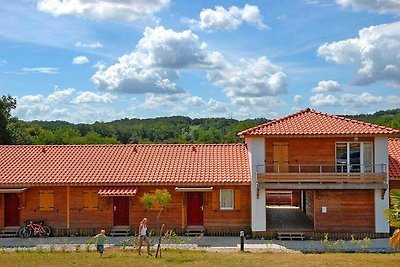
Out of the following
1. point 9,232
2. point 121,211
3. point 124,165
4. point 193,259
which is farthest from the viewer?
point 124,165

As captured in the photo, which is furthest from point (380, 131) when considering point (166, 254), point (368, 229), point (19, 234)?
point (19, 234)

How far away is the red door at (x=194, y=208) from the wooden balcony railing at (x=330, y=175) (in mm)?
3896

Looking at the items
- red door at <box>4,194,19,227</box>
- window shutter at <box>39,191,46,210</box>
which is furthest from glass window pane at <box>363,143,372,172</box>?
red door at <box>4,194,19,227</box>

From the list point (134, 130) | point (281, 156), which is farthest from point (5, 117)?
point (134, 130)

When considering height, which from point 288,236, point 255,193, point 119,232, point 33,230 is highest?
point 255,193

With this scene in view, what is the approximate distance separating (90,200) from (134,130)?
12223cm

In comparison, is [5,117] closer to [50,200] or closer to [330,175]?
[50,200]

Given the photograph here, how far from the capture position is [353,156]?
3094 cm

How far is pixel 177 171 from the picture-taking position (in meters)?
32.0

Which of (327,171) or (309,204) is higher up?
(327,171)

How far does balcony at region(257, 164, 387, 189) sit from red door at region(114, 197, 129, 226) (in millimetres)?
7984

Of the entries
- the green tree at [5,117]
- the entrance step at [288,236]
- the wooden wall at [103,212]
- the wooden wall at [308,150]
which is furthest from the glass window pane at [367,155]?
the green tree at [5,117]

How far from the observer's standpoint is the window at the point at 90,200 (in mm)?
31297

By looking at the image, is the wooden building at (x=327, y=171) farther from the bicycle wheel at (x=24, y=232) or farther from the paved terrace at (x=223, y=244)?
the bicycle wheel at (x=24, y=232)
